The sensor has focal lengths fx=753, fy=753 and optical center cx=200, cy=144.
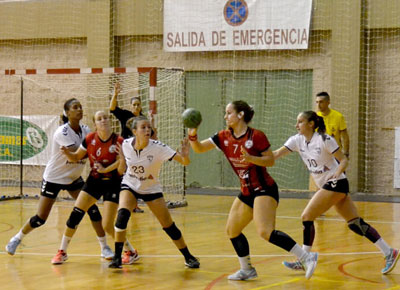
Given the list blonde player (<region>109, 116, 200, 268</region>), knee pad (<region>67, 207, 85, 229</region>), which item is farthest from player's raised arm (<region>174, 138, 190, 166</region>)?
knee pad (<region>67, 207, 85, 229</region>)

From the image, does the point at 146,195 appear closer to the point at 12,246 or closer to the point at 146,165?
the point at 146,165

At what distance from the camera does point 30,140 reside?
59.3ft

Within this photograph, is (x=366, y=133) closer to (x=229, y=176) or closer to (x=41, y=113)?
(x=229, y=176)

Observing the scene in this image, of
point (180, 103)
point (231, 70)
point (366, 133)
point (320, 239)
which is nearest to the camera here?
point (320, 239)

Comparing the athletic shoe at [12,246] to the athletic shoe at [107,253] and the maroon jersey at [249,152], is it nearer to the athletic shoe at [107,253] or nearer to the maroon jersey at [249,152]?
the athletic shoe at [107,253]

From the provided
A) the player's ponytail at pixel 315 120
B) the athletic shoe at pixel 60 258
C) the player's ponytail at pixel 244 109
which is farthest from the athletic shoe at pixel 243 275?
the athletic shoe at pixel 60 258

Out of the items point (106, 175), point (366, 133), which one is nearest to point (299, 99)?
point (366, 133)

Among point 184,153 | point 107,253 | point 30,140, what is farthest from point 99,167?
point 30,140

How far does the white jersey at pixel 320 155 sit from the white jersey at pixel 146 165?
1.36 meters

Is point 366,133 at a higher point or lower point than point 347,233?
Answer: higher

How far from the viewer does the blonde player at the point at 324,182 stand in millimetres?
7516

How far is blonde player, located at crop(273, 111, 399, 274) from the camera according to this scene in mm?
7516

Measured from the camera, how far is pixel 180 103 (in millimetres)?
15102

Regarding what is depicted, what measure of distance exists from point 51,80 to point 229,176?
525 centimetres
